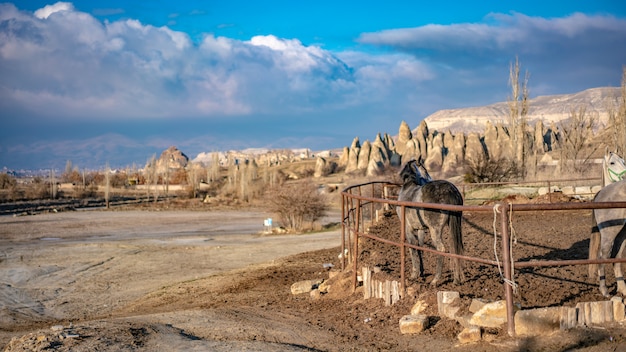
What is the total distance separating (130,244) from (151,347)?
2512cm

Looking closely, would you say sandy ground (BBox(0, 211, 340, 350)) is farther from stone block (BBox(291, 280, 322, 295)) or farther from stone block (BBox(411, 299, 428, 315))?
stone block (BBox(291, 280, 322, 295))

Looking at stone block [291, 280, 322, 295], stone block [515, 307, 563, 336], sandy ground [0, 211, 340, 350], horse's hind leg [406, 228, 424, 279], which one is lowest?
sandy ground [0, 211, 340, 350]

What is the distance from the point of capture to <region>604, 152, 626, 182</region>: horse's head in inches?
369

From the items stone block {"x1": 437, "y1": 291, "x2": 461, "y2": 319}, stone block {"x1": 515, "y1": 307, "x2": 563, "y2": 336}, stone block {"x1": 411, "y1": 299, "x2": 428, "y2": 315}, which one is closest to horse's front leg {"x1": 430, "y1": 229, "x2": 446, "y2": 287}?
stone block {"x1": 411, "y1": 299, "x2": 428, "y2": 315}

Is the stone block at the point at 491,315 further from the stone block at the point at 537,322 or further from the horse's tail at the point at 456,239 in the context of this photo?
the horse's tail at the point at 456,239

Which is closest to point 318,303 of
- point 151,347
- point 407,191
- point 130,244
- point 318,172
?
point 407,191

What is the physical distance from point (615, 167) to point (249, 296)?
7432 mm

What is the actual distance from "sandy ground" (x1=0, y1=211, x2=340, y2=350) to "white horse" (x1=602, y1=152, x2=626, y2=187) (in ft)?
22.6

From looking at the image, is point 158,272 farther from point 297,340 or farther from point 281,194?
point 281,194

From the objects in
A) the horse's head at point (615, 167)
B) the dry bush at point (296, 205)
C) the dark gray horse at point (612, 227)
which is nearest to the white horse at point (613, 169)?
the horse's head at point (615, 167)

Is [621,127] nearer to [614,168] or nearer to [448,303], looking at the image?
[614,168]

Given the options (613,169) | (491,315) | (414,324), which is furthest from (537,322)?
(613,169)

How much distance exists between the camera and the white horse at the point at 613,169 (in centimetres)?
940

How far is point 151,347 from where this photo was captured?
7008mm
